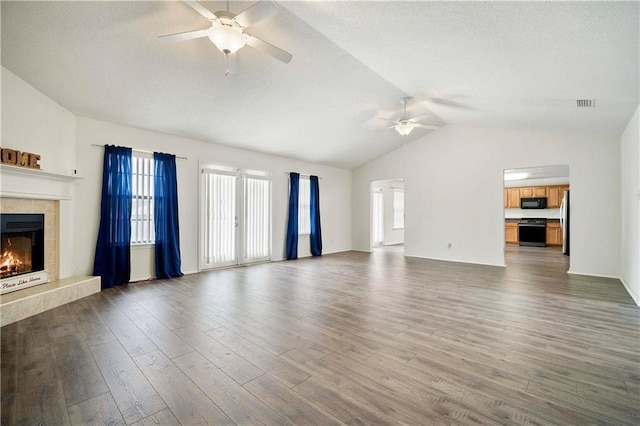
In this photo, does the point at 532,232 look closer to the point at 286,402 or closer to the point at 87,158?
the point at 286,402

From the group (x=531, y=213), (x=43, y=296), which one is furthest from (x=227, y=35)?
(x=531, y=213)

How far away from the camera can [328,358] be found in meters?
2.33

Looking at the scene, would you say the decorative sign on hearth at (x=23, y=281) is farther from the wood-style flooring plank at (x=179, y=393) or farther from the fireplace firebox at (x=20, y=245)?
the wood-style flooring plank at (x=179, y=393)

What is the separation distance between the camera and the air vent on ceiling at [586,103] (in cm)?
369

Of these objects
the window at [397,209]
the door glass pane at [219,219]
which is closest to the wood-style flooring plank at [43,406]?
the door glass pane at [219,219]

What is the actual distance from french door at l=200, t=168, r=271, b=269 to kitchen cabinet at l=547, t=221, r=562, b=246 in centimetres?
928

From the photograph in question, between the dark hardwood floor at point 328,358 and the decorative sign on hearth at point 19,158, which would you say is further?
the decorative sign on hearth at point 19,158

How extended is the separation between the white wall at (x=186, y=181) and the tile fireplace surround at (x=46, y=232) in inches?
10.5

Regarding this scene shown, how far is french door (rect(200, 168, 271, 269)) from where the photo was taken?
598 cm

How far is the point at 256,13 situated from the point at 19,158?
3.31m

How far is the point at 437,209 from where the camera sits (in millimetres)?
7422

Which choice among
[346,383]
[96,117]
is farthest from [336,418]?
[96,117]

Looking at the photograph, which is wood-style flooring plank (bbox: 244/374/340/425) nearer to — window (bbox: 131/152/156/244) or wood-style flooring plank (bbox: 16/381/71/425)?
wood-style flooring plank (bbox: 16/381/71/425)

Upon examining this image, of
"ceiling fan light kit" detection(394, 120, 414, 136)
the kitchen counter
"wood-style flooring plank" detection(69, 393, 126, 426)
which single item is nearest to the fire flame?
"wood-style flooring plank" detection(69, 393, 126, 426)
